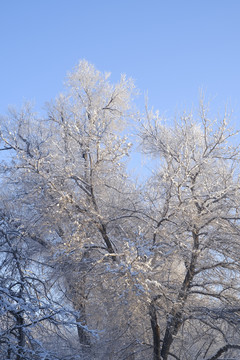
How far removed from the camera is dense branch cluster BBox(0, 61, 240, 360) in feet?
31.5

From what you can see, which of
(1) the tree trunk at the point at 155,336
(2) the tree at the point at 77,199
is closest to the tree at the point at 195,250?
(1) the tree trunk at the point at 155,336

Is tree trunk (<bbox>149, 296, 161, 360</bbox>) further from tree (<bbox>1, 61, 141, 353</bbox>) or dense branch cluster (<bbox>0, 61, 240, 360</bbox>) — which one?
tree (<bbox>1, 61, 141, 353</bbox>)

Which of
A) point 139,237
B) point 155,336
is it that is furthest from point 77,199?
point 155,336

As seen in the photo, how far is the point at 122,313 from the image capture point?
9383 mm

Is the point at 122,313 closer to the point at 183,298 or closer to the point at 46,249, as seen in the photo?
the point at 183,298

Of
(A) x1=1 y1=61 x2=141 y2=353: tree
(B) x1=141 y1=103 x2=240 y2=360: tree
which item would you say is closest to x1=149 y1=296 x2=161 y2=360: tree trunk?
(B) x1=141 y1=103 x2=240 y2=360: tree

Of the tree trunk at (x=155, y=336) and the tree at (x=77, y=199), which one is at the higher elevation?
the tree at (x=77, y=199)

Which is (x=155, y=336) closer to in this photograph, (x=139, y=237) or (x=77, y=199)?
(x=139, y=237)

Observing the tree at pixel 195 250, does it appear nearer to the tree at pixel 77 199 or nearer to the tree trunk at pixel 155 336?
the tree trunk at pixel 155 336

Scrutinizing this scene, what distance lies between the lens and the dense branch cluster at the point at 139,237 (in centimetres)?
959

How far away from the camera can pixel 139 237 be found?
30.9ft

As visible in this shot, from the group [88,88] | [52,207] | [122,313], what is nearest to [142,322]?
[122,313]

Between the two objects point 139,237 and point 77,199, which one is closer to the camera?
point 139,237

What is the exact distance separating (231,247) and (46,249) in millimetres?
5858
